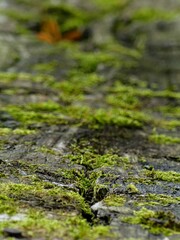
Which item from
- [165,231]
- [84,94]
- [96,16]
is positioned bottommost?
[165,231]

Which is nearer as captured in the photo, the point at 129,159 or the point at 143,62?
the point at 129,159

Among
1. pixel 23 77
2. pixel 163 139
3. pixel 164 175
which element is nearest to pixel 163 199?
pixel 164 175

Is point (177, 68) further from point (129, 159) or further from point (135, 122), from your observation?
point (129, 159)

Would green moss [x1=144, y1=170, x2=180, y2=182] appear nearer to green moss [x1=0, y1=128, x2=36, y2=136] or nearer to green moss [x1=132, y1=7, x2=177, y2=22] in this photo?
green moss [x1=0, y1=128, x2=36, y2=136]

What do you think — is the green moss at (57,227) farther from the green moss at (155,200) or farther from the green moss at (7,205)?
the green moss at (155,200)

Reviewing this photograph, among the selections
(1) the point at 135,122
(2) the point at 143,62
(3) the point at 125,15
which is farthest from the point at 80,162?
(3) the point at 125,15

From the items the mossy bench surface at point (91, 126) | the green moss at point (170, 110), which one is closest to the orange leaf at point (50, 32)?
the mossy bench surface at point (91, 126)

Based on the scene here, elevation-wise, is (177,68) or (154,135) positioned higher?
(177,68)
